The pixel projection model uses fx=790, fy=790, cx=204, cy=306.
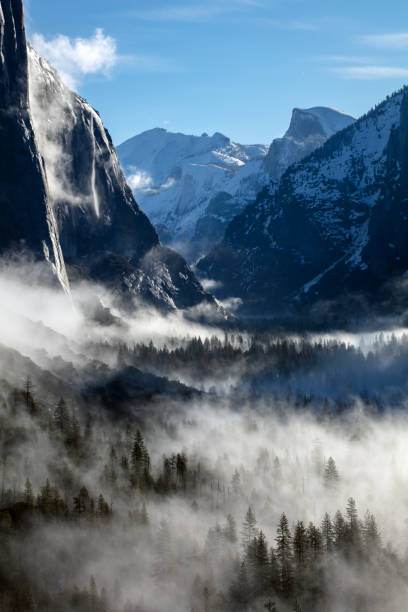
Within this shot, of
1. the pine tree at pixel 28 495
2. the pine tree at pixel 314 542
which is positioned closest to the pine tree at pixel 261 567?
the pine tree at pixel 314 542

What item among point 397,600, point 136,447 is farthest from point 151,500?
point 397,600

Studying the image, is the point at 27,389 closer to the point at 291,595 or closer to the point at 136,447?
the point at 136,447

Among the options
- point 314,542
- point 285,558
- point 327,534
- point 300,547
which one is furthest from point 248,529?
point 327,534

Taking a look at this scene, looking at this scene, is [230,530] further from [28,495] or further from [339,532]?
[28,495]

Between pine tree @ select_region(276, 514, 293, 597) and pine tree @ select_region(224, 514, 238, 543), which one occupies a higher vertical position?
pine tree @ select_region(224, 514, 238, 543)

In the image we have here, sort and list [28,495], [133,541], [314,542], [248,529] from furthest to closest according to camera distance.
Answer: [248,529] → [314,542] → [133,541] → [28,495]

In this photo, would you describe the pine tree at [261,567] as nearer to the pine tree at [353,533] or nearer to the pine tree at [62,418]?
the pine tree at [353,533]

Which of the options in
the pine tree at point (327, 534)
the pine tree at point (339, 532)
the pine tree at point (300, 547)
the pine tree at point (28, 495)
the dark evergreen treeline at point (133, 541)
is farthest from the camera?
the pine tree at point (339, 532)

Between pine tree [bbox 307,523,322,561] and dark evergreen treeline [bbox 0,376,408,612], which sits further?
pine tree [bbox 307,523,322,561]

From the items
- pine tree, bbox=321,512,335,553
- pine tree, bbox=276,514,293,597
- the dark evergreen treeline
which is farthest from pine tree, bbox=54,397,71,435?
pine tree, bbox=321,512,335,553

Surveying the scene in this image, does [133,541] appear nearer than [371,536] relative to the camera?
Yes

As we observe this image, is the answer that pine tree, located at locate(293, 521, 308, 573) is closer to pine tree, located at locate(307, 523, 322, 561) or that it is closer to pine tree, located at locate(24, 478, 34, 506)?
pine tree, located at locate(307, 523, 322, 561)
